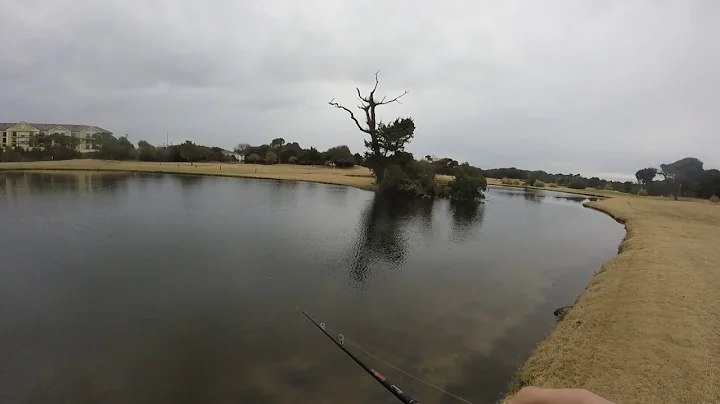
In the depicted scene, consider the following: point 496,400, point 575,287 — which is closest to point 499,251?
point 575,287

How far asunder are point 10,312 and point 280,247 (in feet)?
34.7

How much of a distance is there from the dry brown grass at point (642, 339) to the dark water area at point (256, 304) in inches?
48.3

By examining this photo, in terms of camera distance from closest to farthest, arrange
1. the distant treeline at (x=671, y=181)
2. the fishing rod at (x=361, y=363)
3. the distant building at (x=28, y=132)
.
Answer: the fishing rod at (x=361, y=363) → the distant treeline at (x=671, y=181) → the distant building at (x=28, y=132)

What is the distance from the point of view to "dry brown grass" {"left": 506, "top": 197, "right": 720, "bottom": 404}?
695 centimetres

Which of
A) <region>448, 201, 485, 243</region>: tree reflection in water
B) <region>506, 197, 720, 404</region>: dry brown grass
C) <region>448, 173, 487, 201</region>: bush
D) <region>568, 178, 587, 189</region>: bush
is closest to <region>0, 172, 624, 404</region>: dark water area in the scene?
<region>448, 201, 485, 243</region>: tree reflection in water

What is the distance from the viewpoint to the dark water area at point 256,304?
27.1ft

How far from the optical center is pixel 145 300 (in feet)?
39.5

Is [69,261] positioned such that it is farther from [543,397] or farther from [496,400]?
[543,397]

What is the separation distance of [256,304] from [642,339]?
35.2 ft

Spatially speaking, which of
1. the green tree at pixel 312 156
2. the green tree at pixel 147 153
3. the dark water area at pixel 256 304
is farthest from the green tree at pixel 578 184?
the green tree at pixel 147 153

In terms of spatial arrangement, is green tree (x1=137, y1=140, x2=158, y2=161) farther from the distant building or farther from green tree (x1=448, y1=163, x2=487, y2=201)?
green tree (x1=448, y1=163, x2=487, y2=201)

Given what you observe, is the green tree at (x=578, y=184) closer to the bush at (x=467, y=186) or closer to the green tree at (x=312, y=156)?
the bush at (x=467, y=186)

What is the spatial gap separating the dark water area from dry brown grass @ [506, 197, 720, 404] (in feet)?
4.03

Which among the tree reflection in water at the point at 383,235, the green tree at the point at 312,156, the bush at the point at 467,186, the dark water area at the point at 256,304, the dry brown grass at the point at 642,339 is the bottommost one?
the dark water area at the point at 256,304
